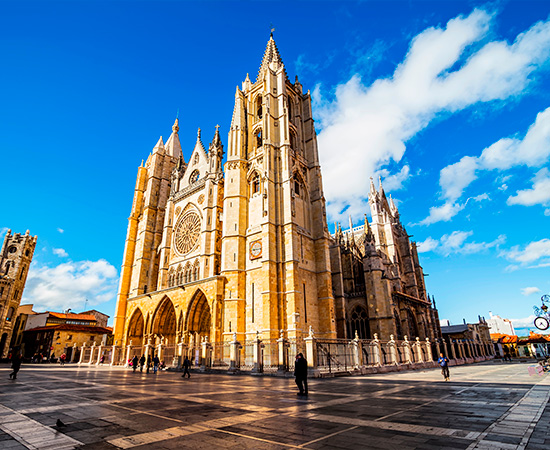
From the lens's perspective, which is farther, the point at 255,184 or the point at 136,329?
the point at 136,329

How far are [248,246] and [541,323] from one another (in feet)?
62.4

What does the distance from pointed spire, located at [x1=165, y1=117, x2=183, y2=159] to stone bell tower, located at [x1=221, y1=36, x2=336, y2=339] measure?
15.6 metres

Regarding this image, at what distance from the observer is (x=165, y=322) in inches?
1168

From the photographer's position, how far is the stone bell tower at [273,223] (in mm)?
22750

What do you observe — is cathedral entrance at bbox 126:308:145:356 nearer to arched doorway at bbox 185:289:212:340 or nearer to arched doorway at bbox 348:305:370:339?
arched doorway at bbox 185:289:212:340

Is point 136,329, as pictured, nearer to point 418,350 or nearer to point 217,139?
point 217,139

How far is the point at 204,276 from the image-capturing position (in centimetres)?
2714

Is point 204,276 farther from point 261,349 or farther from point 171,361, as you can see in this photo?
point 261,349

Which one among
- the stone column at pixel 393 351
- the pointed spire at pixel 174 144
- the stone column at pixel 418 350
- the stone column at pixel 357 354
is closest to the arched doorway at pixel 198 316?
the stone column at pixel 357 354

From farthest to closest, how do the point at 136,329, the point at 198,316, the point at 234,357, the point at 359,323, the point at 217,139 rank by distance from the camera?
the point at 217,139 → the point at 136,329 → the point at 359,323 → the point at 198,316 → the point at 234,357

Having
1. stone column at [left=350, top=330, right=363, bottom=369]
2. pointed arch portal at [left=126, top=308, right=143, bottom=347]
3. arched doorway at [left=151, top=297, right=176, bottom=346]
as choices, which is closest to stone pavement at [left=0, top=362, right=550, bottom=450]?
stone column at [left=350, top=330, right=363, bottom=369]

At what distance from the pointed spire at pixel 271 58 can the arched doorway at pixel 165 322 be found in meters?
24.4

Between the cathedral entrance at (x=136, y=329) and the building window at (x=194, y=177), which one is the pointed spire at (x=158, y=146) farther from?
the cathedral entrance at (x=136, y=329)

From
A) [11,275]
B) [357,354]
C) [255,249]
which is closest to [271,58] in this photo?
[255,249]
